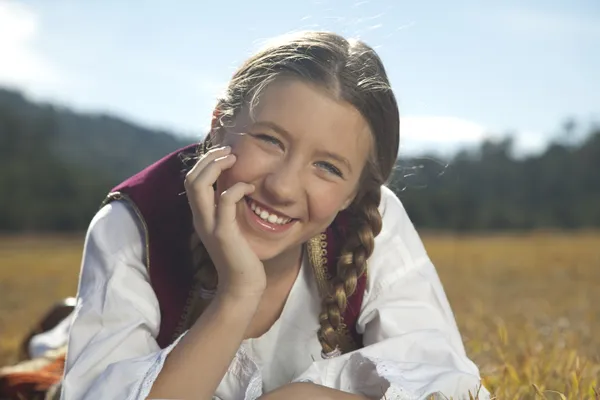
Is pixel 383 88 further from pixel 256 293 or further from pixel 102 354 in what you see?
pixel 102 354

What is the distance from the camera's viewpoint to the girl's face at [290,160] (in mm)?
2047

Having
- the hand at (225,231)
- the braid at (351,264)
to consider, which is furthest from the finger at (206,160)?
the braid at (351,264)

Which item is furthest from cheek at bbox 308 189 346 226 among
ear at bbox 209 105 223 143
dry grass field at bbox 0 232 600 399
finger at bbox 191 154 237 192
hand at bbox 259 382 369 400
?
dry grass field at bbox 0 232 600 399

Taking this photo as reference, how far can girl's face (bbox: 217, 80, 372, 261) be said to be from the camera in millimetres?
2047

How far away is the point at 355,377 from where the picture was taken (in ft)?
7.12

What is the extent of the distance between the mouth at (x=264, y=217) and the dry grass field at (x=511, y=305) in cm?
81

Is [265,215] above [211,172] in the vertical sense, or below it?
below

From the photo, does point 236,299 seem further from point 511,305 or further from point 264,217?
point 511,305

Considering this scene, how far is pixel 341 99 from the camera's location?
6.90 ft

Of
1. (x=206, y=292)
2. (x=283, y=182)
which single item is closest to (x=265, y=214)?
(x=283, y=182)

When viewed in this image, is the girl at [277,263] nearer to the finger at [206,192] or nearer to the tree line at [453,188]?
the finger at [206,192]

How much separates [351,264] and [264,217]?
1.19 ft

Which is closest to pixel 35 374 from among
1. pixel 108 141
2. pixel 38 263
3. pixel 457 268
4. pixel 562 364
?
pixel 562 364

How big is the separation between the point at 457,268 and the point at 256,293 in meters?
10.7
